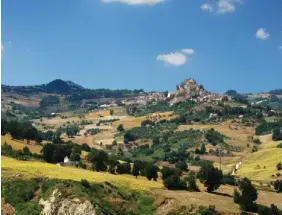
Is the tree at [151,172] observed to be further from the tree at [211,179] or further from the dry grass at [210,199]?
the tree at [211,179]

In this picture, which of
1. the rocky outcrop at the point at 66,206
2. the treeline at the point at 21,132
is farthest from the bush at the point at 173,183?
the treeline at the point at 21,132

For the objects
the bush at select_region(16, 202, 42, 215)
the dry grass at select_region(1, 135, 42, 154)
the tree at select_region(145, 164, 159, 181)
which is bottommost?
the bush at select_region(16, 202, 42, 215)

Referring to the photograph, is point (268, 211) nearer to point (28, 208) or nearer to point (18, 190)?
point (28, 208)

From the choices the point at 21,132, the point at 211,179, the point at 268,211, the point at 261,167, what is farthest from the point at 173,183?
the point at 261,167

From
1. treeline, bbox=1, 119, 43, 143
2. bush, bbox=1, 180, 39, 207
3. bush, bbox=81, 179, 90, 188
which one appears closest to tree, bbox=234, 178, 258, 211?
bush, bbox=81, 179, 90, 188

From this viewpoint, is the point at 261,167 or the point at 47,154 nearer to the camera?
the point at 47,154

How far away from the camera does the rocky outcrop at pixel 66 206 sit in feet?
237

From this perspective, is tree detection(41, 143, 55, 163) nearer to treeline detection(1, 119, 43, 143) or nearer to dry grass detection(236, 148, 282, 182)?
treeline detection(1, 119, 43, 143)

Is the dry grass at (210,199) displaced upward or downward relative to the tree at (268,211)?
upward

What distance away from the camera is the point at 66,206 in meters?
73.1

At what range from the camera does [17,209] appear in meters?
73.1

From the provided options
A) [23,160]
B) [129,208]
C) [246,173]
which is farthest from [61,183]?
[246,173]

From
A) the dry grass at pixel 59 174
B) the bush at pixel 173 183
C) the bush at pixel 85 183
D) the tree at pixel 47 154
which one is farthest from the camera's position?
the tree at pixel 47 154

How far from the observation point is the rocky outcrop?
72.1 meters
